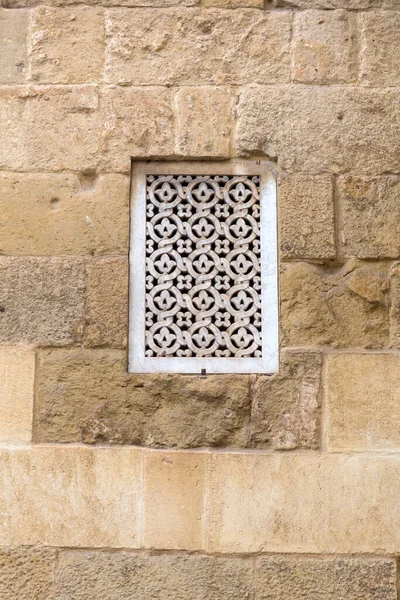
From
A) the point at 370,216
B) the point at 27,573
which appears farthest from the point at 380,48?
the point at 27,573

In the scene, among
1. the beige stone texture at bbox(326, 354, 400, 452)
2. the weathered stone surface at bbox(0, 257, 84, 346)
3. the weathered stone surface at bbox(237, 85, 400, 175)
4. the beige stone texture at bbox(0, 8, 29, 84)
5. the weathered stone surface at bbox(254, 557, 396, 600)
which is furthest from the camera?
the beige stone texture at bbox(0, 8, 29, 84)

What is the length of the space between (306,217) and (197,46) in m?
0.87

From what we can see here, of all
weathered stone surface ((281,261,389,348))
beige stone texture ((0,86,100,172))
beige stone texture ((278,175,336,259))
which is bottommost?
weathered stone surface ((281,261,389,348))

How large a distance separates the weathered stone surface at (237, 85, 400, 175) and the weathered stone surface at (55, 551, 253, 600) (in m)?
1.58

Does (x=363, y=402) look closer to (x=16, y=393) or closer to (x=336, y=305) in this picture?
(x=336, y=305)

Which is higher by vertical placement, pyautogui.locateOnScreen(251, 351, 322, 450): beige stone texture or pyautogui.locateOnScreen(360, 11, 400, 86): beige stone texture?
pyautogui.locateOnScreen(360, 11, 400, 86): beige stone texture

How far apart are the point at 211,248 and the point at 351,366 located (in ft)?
2.38

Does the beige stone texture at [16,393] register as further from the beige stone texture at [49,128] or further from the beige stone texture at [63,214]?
the beige stone texture at [49,128]

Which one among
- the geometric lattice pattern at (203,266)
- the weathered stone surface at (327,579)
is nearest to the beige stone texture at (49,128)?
the geometric lattice pattern at (203,266)

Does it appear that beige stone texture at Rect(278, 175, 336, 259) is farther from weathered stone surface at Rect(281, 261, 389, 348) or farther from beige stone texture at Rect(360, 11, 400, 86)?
beige stone texture at Rect(360, 11, 400, 86)

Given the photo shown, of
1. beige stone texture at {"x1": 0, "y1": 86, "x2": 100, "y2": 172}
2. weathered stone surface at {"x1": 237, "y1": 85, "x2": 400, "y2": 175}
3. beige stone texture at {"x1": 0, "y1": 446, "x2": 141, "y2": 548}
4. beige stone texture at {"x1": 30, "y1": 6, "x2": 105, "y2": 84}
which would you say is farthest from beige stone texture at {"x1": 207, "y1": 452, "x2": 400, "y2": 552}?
beige stone texture at {"x1": 30, "y1": 6, "x2": 105, "y2": 84}

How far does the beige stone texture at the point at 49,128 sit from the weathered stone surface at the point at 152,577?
1.54 m

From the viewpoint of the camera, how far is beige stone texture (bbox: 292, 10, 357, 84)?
10.9ft

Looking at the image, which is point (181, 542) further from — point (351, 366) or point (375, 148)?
point (375, 148)
